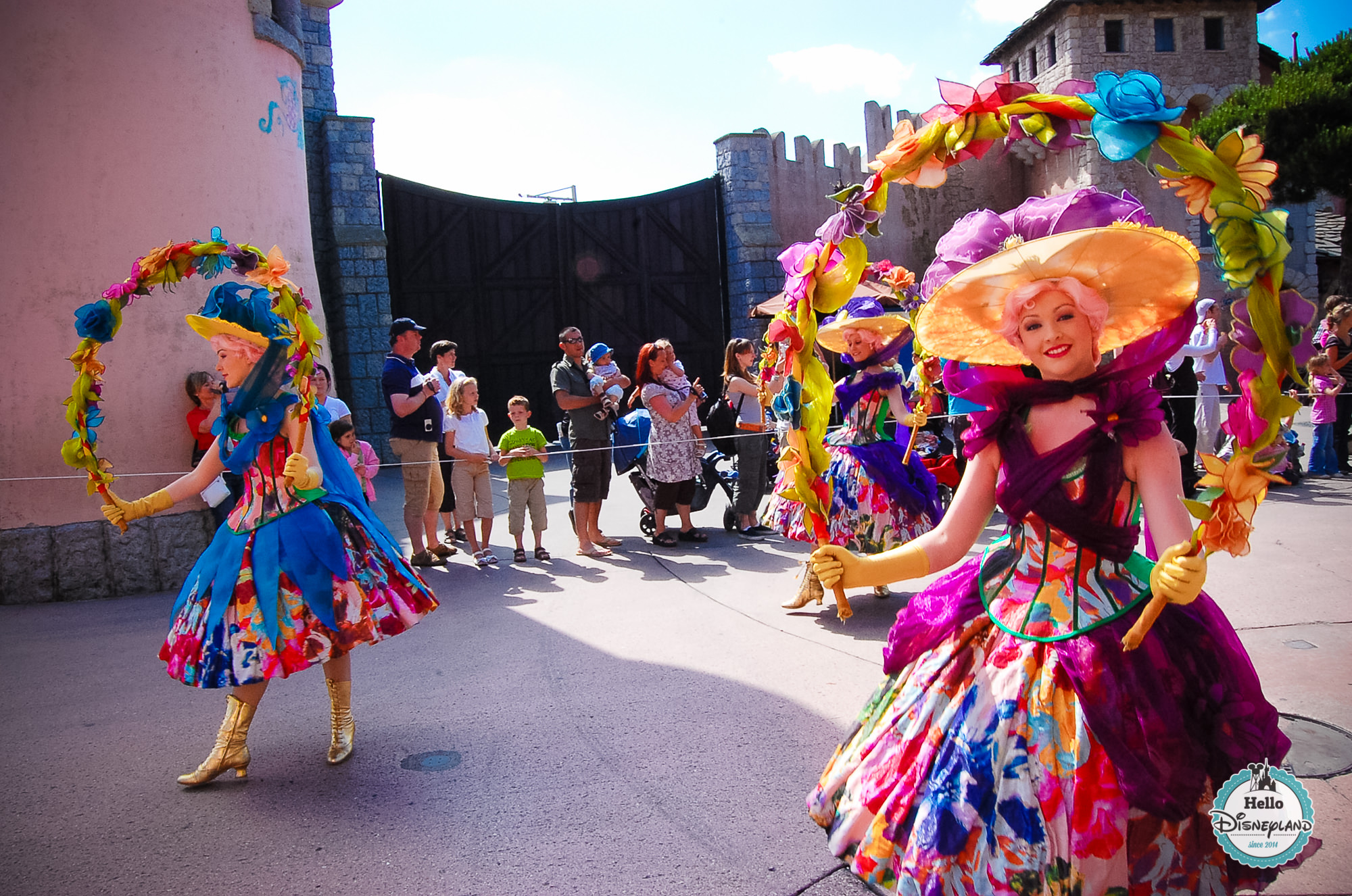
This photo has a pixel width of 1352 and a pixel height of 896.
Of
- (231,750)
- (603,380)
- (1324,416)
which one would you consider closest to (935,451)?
(603,380)

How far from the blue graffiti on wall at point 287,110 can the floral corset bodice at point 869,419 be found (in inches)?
224

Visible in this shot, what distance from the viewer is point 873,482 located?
17.4 feet

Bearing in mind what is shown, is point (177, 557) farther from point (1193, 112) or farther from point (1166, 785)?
point (1193, 112)

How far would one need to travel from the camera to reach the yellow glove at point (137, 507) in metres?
3.58

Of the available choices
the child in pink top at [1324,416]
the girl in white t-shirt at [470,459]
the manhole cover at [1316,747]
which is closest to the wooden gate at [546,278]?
the girl in white t-shirt at [470,459]

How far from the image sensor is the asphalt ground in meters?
2.86

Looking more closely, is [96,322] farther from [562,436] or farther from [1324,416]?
[1324,416]

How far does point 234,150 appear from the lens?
7574 millimetres

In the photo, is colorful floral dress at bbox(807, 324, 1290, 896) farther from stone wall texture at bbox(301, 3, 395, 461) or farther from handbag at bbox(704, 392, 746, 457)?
stone wall texture at bbox(301, 3, 395, 461)

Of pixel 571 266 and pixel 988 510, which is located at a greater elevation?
pixel 571 266

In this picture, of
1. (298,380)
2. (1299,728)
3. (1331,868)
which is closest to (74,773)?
(298,380)

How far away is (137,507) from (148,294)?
862mm

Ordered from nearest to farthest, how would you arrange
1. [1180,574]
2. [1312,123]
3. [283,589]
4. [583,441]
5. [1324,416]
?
[1180,574] → [283,589] → [583,441] → [1324,416] → [1312,123]

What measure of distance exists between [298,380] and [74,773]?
1.80 metres
